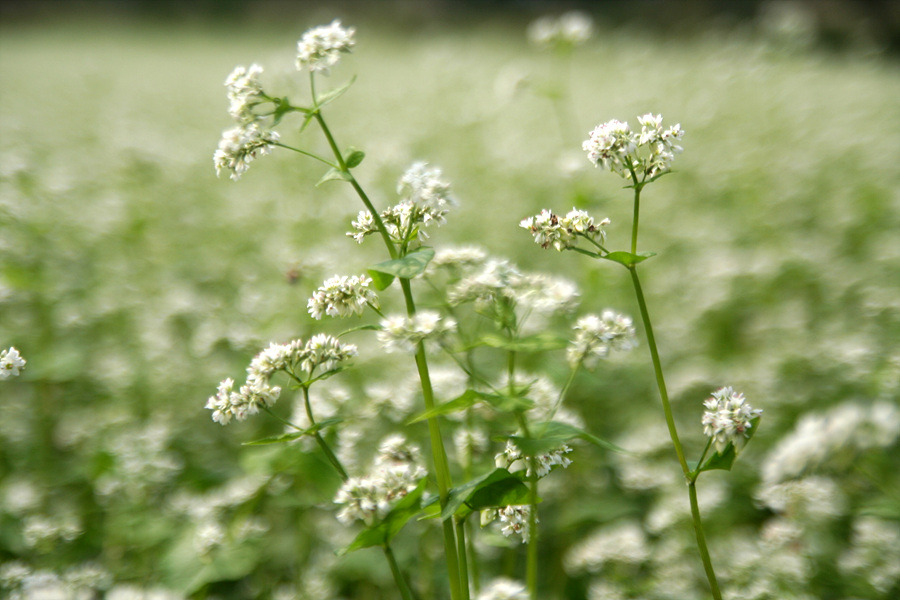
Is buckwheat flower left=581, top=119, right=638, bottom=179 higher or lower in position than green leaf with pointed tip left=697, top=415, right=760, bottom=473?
higher

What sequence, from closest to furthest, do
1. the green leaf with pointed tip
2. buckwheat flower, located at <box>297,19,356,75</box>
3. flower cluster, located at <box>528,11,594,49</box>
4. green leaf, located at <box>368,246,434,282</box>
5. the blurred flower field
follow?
green leaf, located at <box>368,246,434,282</box>, the green leaf with pointed tip, buckwheat flower, located at <box>297,19,356,75</box>, the blurred flower field, flower cluster, located at <box>528,11,594,49</box>

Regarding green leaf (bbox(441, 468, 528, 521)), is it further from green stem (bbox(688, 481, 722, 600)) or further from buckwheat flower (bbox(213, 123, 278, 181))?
buckwheat flower (bbox(213, 123, 278, 181))

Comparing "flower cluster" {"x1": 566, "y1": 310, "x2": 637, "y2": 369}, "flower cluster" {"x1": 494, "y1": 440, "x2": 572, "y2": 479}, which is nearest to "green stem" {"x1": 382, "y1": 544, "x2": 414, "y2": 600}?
"flower cluster" {"x1": 494, "y1": 440, "x2": 572, "y2": 479}

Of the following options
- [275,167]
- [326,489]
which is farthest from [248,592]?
[275,167]

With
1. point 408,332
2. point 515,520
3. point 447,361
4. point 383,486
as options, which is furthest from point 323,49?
point 447,361

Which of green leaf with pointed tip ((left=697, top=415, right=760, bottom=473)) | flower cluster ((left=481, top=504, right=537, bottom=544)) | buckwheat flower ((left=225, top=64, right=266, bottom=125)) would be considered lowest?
flower cluster ((left=481, top=504, right=537, bottom=544))

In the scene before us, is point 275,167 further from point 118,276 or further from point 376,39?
point 376,39

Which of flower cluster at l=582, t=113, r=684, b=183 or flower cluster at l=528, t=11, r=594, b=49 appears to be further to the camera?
flower cluster at l=528, t=11, r=594, b=49

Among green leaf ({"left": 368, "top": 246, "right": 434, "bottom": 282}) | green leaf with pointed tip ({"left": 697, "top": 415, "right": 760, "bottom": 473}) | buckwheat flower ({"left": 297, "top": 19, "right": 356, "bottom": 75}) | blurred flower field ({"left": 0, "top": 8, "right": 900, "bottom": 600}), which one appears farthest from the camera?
blurred flower field ({"left": 0, "top": 8, "right": 900, "bottom": 600})
